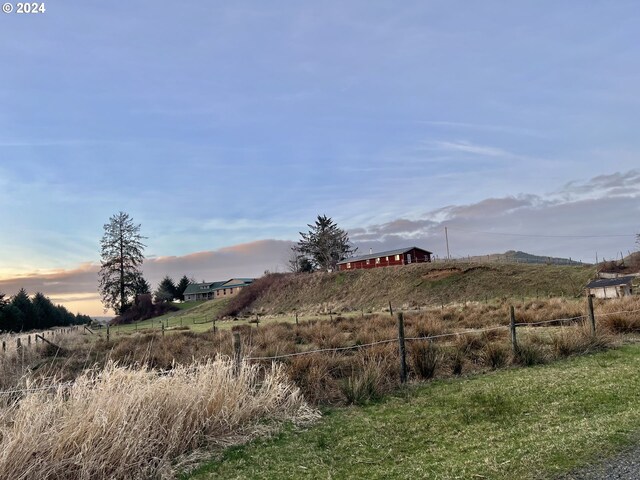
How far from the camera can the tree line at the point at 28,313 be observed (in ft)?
154

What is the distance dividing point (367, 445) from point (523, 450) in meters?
1.64

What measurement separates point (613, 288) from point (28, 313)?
182 ft

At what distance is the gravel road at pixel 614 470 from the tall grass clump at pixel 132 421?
3653 millimetres

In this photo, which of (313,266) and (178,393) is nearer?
(178,393)

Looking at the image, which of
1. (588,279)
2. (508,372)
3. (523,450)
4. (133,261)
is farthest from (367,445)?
(133,261)

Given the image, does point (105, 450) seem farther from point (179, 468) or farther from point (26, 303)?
point (26, 303)

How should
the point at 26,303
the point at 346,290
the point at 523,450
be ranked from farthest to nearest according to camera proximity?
1. the point at 346,290
2. the point at 26,303
3. the point at 523,450

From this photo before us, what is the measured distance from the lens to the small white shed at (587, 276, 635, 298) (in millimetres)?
25906

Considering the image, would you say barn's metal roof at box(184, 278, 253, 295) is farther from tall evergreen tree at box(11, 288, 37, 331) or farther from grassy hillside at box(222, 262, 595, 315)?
tall evergreen tree at box(11, 288, 37, 331)

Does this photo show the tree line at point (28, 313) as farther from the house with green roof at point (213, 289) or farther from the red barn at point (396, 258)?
the red barn at point (396, 258)

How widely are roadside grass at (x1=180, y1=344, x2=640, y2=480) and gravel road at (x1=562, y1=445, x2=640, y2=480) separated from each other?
0.13 meters

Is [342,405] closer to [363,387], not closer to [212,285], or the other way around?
[363,387]

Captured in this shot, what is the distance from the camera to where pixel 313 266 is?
8388 cm

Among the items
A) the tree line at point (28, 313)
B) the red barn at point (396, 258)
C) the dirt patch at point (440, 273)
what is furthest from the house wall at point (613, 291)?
the tree line at point (28, 313)
